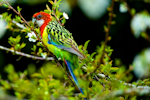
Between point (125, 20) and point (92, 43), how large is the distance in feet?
2.21

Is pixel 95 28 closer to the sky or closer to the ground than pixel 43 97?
closer to the sky

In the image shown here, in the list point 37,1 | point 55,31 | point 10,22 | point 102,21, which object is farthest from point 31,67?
point 102,21

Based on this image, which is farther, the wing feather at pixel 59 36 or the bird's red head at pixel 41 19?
the bird's red head at pixel 41 19

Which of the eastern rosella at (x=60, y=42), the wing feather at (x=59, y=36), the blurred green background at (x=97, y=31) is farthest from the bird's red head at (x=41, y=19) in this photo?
the blurred green background at (x=97, y=31)

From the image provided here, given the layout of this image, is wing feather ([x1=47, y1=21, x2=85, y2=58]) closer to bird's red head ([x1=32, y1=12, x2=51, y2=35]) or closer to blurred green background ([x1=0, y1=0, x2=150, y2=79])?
bird's red head ([x1=32, y1=12, x2=51, y2=35])

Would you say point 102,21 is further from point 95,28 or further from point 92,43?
point 92,43

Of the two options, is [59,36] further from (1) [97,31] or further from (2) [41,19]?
(1) [97,31]

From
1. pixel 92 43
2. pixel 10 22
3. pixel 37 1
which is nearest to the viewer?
pixel 10 22

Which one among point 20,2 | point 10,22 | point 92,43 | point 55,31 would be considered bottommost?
point 10,22

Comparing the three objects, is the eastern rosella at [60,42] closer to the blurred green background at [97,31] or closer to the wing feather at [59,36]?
the wing feather at [59,36]

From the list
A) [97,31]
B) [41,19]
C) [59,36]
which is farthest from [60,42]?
[97,31]

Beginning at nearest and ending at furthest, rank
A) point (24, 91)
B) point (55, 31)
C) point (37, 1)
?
point (24, 91) < point (55, 31) < point (37, 1)

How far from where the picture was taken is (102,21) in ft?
10.6

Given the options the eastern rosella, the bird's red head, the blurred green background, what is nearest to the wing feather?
the eastern rosella
